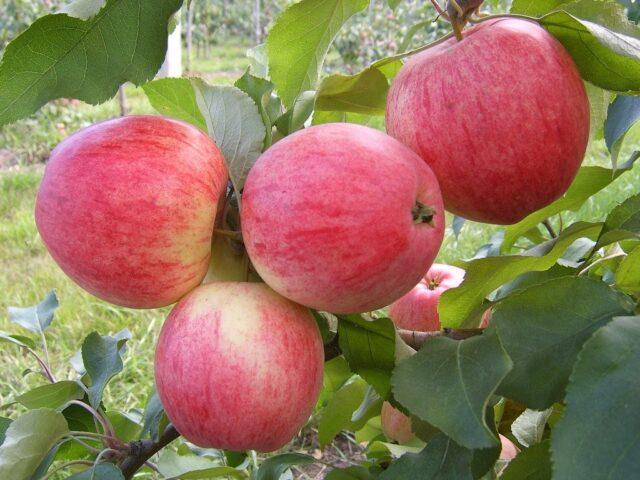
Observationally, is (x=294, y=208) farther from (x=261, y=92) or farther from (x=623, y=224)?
(x=623, y=224)

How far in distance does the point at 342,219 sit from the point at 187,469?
1.78 ft

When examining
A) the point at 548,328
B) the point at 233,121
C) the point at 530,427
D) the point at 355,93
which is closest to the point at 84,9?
the point at 233,121

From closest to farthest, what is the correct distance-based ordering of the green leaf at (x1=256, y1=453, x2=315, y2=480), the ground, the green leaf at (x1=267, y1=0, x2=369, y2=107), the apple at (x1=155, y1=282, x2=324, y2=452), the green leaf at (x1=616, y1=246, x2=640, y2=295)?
the apple at (x1=155, y1=282, x2=324, y2=452) < the green leaf at (x1=616, y1=246, x2=640, y2=295) < the green leaf at (x1=267, y1=0, x2=369, y2=107) < the green leaf at (x1=256, y1=453, x2=315, y2=480) < the ground

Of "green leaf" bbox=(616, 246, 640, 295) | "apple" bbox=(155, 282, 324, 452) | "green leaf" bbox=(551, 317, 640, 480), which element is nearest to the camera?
"green leaf" bbox=(551, 317, 640, 480)

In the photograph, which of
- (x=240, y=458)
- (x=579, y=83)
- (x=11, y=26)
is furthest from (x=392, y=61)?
(x=11, y=26)

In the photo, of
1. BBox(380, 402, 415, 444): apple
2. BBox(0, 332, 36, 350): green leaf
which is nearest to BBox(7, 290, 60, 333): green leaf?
BBox(0, 332, 36, 350): green leaf

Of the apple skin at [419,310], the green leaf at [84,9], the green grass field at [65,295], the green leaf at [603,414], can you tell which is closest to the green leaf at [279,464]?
the apple skin at [419,310]

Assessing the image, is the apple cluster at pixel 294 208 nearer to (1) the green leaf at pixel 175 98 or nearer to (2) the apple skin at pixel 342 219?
(2) the apple skin at pixel 342 219

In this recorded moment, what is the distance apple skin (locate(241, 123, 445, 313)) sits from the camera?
0.53 meters

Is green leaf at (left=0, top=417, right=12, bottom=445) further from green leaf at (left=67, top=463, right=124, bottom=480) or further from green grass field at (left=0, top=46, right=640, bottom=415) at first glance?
green grass field at (left=0, top=46, right=640, bottom=415)

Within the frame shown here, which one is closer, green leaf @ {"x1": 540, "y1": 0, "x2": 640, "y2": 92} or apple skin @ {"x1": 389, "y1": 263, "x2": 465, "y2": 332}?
Answer: green leaf @ {"x1": 540, "y1": 0, "x2": 640, "y2": 92}

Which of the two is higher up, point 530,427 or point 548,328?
A: point 548,328

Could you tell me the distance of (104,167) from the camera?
0.59 metres

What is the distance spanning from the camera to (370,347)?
72cm
